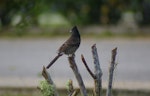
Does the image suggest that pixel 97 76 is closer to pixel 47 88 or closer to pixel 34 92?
pixel 47 88

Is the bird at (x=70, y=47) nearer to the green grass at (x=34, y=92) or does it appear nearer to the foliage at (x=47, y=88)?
the foliage at (x=47, y=88)

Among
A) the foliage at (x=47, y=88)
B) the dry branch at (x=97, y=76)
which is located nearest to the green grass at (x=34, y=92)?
the dry branch at (x=97, y=76)

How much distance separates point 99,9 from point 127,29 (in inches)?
56.6

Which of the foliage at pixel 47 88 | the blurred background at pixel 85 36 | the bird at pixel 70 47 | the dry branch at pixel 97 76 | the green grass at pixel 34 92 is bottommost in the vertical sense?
the foliage at pixel 47 88

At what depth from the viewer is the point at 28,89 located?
9492mm

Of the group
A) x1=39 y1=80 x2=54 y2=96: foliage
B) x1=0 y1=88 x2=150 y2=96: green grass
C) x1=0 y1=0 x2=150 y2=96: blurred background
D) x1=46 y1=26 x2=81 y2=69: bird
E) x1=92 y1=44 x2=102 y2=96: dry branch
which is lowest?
x1=39 y1=80 x2=54 y2=96: foliage

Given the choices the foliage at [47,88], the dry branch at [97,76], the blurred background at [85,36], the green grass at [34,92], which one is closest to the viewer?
the foliage at [47,88]

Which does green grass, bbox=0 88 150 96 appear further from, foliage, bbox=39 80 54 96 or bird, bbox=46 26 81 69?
foliage, bbox=39 80 54 96

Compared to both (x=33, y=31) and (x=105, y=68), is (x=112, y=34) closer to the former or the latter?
(x=33, y=31)

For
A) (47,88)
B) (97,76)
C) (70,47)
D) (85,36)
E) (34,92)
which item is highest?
(85,36)

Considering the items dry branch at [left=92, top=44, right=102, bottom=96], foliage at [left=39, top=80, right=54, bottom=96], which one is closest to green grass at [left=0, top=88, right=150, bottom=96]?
dry branch at [left=92, top=44, right=102, bottom=96]

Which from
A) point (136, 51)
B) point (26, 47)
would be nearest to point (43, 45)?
point (26, 47)

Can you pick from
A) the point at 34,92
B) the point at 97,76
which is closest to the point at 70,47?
the point at 97,76

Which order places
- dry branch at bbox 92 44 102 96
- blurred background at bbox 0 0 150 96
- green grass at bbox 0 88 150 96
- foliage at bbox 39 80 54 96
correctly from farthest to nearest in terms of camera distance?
blurred background at bbox 0 0 150 96
green grass at bbox 0 88 150 96
dry branch at bbox 92 44 102 96
foliage at bbox 39 80 54 96
